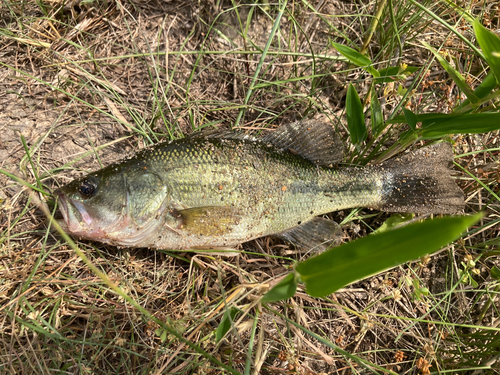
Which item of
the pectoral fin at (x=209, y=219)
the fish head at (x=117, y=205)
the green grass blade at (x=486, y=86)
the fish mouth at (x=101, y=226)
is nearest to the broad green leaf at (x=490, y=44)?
the green grass blade at (x=486, y=86)

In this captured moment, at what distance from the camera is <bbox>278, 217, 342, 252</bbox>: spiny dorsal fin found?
2912 mm

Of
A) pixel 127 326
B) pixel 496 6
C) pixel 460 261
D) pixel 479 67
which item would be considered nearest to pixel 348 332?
pixel 460 261

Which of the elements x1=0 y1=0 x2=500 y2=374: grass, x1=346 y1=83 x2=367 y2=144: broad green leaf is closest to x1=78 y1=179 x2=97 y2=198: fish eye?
x1=0 y1=0 x2=500 y2=374: grass

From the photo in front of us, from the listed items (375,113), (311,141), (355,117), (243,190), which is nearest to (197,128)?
(243,190)

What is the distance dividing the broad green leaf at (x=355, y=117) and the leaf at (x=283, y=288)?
5.69ft

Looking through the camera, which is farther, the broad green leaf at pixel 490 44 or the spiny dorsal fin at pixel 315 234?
the spiny dorsal fin at pixel 315 234

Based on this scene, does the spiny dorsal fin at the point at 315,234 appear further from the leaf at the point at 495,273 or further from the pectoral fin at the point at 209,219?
the leaf at the point at 495,273

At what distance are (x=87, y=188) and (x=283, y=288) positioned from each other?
1.72 meters

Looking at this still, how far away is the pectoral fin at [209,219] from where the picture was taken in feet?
8.55

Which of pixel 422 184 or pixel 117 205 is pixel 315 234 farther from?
pixel 117 205

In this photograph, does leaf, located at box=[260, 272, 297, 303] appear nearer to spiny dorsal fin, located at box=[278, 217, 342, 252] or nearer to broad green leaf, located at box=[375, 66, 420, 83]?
spiny dorsal fin, located at box=[278, 217, 342, 252]

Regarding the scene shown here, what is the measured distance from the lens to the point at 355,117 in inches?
115

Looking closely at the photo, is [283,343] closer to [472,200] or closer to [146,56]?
[472,200]

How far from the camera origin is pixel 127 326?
2719mm
